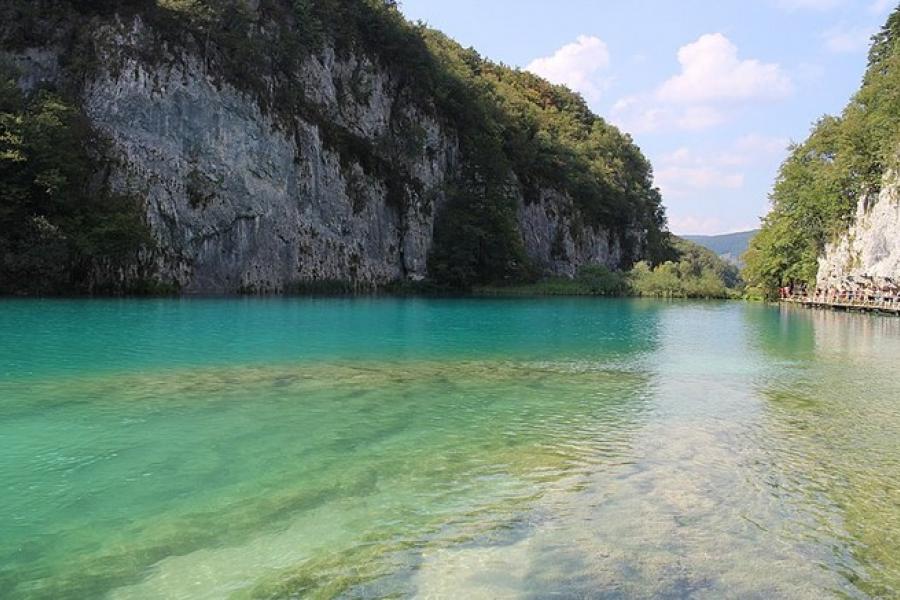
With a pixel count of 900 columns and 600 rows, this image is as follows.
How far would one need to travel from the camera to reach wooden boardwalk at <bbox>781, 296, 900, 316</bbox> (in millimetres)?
50125

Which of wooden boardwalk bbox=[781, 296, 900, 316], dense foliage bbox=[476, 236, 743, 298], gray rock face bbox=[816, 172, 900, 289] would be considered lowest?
wooden boardwalk bbox=[781, 296, 900, 316]

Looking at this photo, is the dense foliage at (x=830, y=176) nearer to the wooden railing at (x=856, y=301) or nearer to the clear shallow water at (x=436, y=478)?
the wooden railing at (x=856, y=301)

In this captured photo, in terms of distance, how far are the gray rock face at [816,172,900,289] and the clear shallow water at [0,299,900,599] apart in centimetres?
3829

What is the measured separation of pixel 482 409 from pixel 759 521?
6.15 metres

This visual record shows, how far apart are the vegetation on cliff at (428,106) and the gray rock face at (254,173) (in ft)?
3.10

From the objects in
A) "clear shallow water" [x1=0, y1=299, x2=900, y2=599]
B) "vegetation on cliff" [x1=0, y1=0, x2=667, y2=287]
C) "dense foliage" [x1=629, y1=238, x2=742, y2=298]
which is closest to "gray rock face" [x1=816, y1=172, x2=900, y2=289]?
"dense foliage" [x1=629, y1=238, x2=742, y2=298]

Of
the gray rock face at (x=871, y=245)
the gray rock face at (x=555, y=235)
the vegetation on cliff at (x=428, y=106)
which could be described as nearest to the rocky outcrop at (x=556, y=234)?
the gray rock face at (x=555, y=235)

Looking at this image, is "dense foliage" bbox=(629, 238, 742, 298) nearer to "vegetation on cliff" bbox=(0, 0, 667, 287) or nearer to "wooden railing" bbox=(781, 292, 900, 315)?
"vegetation on cliff" bbox=(0, 0, 667, 287)

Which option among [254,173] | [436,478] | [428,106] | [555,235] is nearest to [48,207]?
[254,173]

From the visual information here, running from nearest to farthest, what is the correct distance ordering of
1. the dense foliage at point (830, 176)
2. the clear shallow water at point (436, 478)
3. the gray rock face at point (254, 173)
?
the clear shallow water at point (436, 478), the gray rock face at point (254, 173), the dense foliage at point (830, 176)

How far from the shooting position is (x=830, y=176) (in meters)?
62.1

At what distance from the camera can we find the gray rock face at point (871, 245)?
51200 millimetres

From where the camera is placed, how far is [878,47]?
247ft

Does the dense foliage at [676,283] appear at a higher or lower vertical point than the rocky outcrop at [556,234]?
lower
